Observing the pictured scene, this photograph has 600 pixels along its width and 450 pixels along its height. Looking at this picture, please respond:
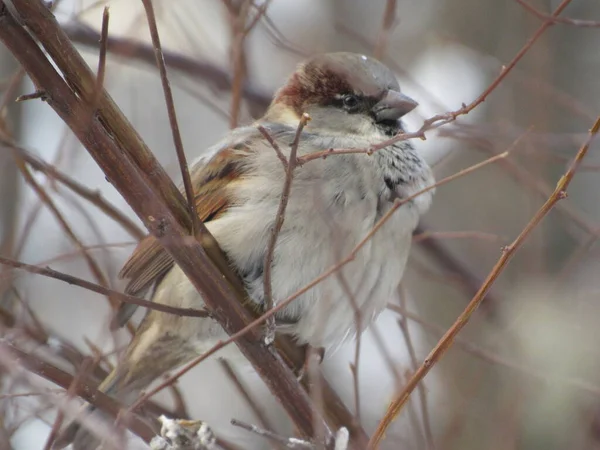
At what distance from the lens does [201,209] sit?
290cm

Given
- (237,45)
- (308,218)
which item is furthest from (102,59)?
(237,45)

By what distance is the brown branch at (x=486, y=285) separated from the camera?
1.70 m

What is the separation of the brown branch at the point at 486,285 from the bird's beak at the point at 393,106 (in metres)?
1.27

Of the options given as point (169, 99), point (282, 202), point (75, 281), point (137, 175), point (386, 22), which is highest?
point (386, 22)

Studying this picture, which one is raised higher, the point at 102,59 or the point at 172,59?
the point at 172,59

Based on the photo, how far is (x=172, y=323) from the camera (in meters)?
2.96

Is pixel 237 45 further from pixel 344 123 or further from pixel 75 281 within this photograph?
pixel 75 281

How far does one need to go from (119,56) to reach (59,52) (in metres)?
1.52

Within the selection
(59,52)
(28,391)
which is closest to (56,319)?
(28,391)

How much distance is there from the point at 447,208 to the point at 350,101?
1801mm

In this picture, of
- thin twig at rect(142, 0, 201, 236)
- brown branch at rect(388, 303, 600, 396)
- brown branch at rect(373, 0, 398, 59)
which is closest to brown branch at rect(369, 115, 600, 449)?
thin twig at rect(142, 0, 201, 236)

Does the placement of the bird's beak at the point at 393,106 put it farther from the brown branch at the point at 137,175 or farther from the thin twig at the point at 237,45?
the brown branch at the point at 137,175

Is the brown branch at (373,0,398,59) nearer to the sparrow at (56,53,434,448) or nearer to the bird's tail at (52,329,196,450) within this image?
the sparrow at (56,53,434,448)

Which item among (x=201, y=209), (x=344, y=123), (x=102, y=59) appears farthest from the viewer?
(x=344, y=123)
